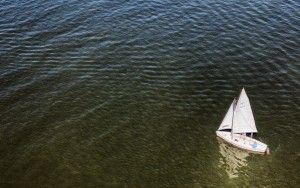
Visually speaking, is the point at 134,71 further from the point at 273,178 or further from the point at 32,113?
the point at 273,178

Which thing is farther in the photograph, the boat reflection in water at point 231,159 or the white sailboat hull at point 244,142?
the white sailboat hull at point 244,142

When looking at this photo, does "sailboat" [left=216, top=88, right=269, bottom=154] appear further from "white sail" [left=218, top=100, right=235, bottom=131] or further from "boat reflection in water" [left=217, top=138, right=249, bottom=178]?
"boat reflection in water" [left=217, top=138, right=249, bottom=178]

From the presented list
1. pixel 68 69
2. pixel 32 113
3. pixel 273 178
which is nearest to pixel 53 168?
pixel 32 113

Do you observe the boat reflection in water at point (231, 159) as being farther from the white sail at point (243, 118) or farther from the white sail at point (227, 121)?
the white sail at point (243, 118)

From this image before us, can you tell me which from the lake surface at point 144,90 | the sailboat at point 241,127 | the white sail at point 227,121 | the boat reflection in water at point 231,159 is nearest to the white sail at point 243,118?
the sailboat at point 241,127

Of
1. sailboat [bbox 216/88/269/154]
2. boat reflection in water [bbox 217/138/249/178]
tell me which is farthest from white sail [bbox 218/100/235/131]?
boat reflection in water [bbox 217/138/249/178]
